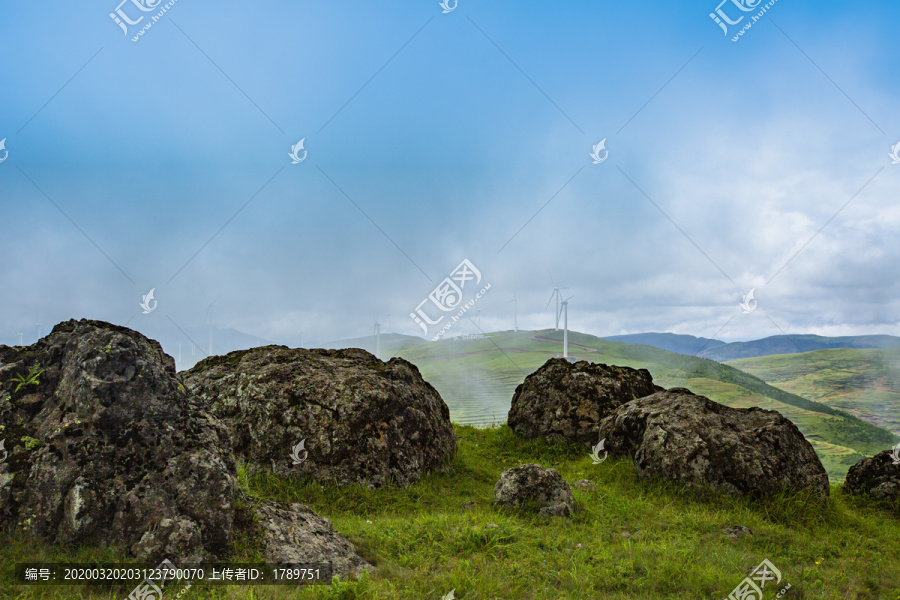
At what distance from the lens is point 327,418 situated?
12.2 meters

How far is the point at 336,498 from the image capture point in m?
Answer: 11.2

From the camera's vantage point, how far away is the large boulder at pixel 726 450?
12.0m

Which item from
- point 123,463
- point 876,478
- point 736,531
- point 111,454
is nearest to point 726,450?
point 736,531

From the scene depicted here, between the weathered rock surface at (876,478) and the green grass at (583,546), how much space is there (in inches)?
19.0

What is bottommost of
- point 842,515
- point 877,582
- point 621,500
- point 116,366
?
point 877,582

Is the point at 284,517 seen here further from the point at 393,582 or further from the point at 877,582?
the point at 877,582

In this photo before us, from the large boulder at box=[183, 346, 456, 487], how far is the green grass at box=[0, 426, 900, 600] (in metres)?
0.50

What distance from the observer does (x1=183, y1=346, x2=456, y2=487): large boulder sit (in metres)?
11.8

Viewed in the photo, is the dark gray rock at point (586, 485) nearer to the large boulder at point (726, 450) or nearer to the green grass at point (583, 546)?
the green grass at point (583, 546)

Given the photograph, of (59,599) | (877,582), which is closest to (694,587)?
(877,582)

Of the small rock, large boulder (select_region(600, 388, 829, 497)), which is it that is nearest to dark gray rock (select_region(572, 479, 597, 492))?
large boulder (select_region(600, 388, 829, 497))

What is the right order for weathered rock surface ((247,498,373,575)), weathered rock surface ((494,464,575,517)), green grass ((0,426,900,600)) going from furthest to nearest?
weathered rock surface ((494,464,575,517))
weathered rock surface ((247,498,373,575))
green grass ((0,426,900,600))

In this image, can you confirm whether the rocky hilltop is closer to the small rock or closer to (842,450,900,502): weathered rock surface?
the small rock

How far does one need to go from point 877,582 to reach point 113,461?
1143 centimetres
